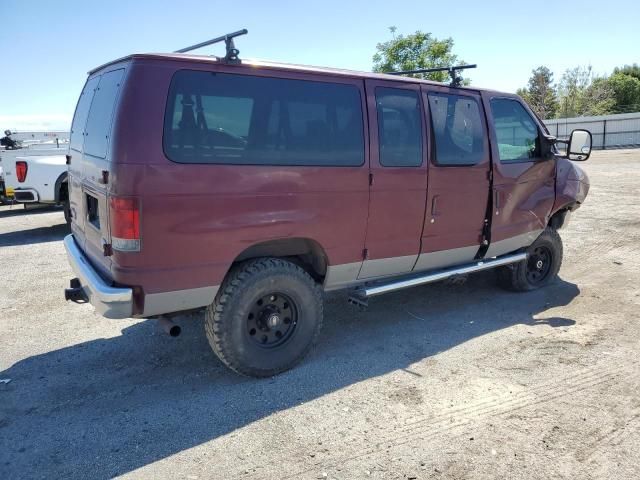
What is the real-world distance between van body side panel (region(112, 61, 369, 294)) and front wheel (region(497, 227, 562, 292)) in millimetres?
2955

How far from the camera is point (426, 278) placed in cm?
475

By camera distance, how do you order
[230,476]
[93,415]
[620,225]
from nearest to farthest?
[230,476], [93,415], [620,225]

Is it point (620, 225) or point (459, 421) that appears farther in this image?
point (620, 225)

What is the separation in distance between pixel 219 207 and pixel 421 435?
196cm

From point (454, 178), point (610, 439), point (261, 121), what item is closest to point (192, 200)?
point (261, 121)

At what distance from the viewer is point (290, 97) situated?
376 cm

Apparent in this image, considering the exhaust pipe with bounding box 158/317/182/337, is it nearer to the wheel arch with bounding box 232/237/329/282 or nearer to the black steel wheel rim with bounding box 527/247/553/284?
the wheel arch with bounding box 232/237/329/282

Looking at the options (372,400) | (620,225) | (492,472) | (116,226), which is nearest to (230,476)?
(372,400)

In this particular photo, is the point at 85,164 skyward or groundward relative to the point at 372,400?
skyward

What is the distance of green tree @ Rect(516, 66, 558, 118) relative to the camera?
5450 centimetres

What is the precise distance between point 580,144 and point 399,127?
8.21 ft

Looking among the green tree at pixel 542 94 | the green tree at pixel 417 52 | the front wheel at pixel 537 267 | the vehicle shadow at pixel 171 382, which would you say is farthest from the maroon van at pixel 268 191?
the green tree at pixel 542 94

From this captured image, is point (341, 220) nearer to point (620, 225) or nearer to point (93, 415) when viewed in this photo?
point (93, 415)

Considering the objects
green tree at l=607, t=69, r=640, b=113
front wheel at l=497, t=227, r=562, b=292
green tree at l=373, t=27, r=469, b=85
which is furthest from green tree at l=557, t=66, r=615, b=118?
front wheel at l=497, t=227, r=562, b=292
